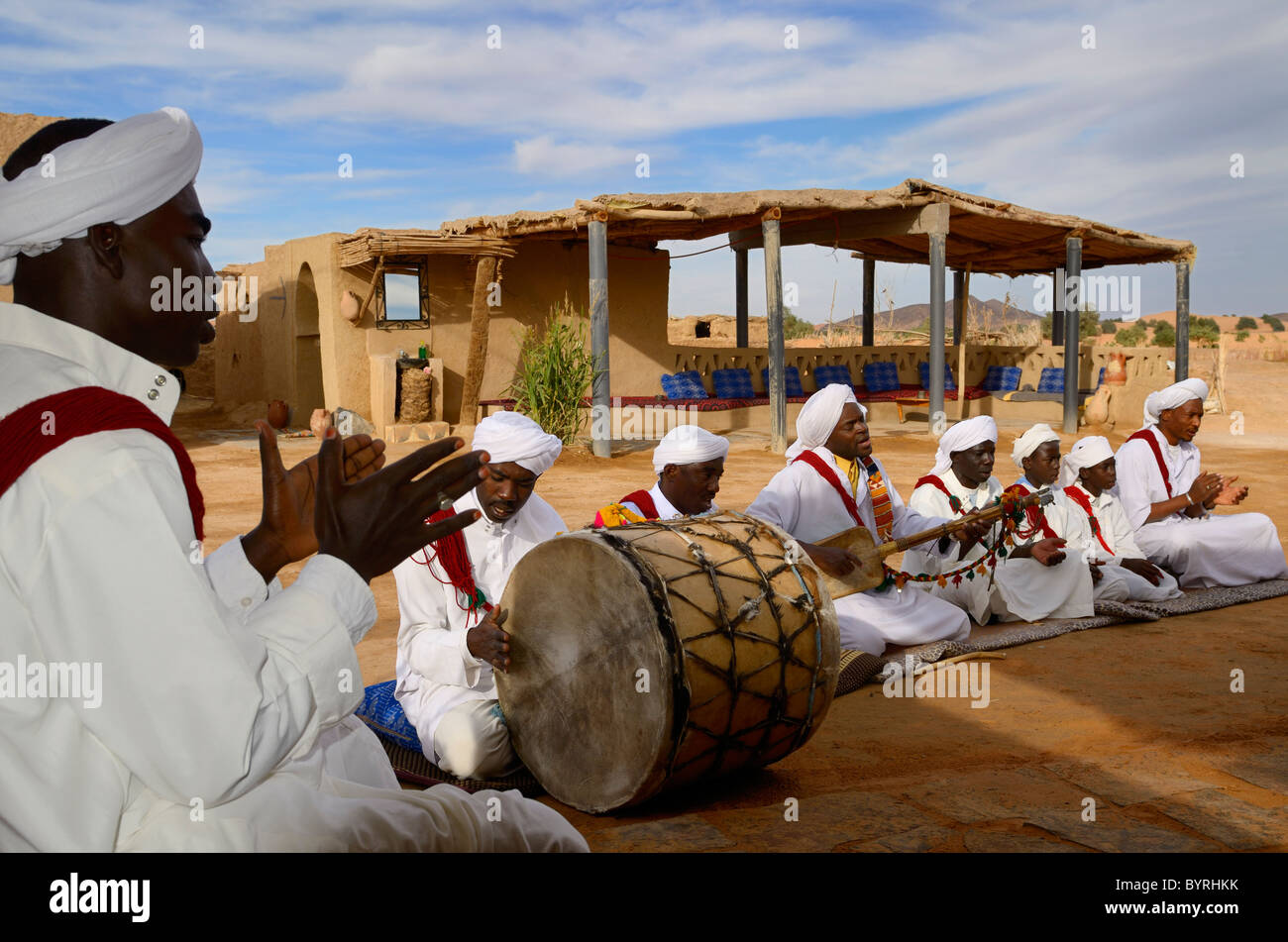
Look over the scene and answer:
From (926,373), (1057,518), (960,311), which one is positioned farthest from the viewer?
(926,373)

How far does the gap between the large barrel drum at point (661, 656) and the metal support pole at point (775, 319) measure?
11.0 meters

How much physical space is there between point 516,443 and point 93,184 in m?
2.51

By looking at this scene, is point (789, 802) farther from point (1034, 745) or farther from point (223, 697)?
point (223, 697)

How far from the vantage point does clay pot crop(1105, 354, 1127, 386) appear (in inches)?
763

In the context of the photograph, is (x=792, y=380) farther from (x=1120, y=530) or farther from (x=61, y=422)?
(x=61, y=422)

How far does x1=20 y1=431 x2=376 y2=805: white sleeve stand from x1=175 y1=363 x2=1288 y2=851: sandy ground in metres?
1.87

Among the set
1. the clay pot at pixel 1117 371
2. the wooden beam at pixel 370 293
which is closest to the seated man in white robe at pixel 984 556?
the wooden beam at pixel 370 293

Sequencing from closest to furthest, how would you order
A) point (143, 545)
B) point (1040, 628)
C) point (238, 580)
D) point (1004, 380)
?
1. point (143, 545)
2. point (238, 580)
3. point (1040, 628)
4. point (1004, 380)

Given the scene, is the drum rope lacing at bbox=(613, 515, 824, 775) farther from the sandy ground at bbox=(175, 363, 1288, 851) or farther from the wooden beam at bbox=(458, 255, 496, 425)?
the wooden beam at bbox=(458, 255, 496, 425)

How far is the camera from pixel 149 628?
53.5 inches

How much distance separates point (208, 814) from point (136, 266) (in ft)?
2.83

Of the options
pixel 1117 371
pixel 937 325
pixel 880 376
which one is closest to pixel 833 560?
pixel 937 325

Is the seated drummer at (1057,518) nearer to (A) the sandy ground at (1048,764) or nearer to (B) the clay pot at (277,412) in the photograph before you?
(A) the sandy ground at (1048,764)
